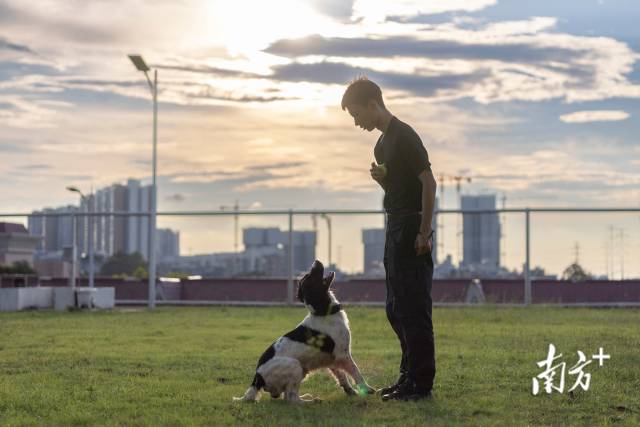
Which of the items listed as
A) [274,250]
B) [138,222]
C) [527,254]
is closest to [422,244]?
[527,254]

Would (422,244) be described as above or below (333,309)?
above

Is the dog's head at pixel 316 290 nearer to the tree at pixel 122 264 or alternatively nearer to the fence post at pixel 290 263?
the fence post at pixel 290 263

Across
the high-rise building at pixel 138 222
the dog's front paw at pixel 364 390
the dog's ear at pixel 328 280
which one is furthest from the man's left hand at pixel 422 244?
the high-rise building at pixel 138 222

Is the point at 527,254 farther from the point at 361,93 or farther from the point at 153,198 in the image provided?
the point at 361,93

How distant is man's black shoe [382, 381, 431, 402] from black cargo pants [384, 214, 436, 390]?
37 millimetres

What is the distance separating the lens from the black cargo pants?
6336 millimetres

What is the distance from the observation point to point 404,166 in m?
6.34

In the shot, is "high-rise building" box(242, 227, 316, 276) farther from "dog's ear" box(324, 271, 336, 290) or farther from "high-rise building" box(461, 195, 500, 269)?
"dog's ear" box(324, 271, 336, 290)

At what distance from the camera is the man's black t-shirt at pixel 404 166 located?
6312 mm

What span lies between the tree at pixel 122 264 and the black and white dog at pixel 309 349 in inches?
1031

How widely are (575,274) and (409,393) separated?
654 inches

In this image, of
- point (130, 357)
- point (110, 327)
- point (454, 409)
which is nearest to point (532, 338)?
point (130, 357)

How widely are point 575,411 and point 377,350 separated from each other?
14.5ft

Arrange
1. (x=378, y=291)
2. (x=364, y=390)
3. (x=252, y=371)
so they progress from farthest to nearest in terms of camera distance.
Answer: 1. (x=378, y=291)
2. (x=252, y=371)
3. (x=364, y=390)
